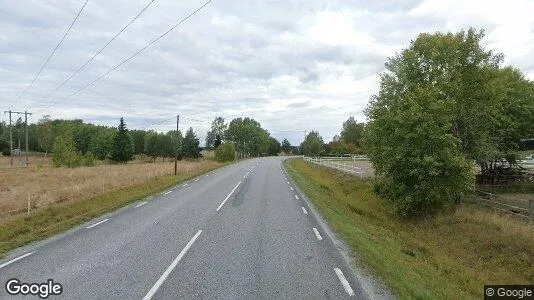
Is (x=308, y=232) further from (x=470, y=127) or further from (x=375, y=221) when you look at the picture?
(x=470, y=127)

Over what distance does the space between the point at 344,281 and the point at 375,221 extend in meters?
15.2

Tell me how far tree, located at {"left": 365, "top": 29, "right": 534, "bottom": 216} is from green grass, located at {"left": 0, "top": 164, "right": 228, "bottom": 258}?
53.0 ft

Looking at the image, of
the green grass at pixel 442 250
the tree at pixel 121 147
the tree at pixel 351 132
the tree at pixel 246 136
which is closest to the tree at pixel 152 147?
the tree at pixel 121 147

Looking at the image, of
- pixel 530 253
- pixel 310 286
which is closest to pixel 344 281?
pixel 310 286

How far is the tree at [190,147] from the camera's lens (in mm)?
127688

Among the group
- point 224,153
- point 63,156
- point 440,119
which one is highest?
point 440,119

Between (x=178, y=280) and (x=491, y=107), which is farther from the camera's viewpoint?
(x=491, y=107)

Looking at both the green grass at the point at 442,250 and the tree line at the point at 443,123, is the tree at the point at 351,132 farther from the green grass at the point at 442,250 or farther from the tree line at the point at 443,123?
the green grass at the point at 442,250

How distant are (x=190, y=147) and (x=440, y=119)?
10901 centimetres

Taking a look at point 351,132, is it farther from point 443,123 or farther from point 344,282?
point 344,282

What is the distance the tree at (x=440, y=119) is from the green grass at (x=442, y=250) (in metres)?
2.02

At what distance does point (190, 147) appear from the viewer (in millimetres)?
128125

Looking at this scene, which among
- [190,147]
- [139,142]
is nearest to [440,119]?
[190,147]

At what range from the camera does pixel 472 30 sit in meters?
30.8
